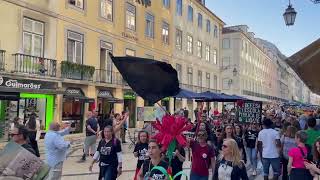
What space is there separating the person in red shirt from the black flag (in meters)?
2.04

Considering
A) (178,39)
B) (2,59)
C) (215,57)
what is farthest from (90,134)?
(215,57)

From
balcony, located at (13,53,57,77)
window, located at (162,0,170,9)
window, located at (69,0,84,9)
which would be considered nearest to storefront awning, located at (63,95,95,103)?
balcony, located at (13,53,57,77)

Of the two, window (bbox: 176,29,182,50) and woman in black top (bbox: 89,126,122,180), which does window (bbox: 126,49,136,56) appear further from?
woman in black top (bbox: 89,126,122,180)

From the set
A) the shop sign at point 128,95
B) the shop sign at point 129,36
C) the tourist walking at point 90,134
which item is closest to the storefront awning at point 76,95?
the shop sign at point 128,95

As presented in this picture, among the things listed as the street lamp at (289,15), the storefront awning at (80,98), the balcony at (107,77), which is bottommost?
the storefront awning at (80,98)

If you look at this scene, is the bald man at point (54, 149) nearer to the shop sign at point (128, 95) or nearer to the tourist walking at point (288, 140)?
the tourist walking at point (288, 140)

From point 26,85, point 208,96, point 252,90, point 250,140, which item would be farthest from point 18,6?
point 252,90

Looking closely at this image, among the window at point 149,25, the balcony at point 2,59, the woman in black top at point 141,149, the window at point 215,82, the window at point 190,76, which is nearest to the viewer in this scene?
the woman in black top at point 141,149

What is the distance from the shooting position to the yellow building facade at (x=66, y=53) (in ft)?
64.3

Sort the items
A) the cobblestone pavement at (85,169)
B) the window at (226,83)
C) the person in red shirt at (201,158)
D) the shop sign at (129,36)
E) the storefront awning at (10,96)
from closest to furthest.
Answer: the person in red shirt at (201,158)
the cobblestone pavement at (85,169)
the storefront awning at (10,96)
the shop sign at (129,36)
the window at (226,83)

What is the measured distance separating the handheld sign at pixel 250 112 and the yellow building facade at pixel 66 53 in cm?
1078

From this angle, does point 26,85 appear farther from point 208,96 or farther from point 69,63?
point 208,96

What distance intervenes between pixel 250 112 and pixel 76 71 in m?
12.7

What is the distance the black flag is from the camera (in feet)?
17.3
